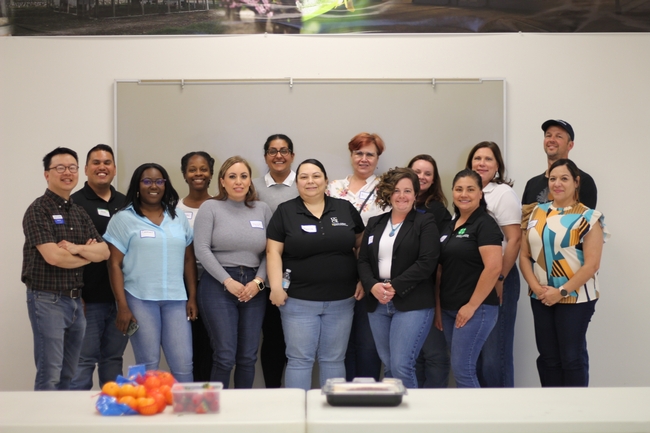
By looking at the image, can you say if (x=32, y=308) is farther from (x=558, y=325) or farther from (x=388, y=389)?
(x=558, y=325)

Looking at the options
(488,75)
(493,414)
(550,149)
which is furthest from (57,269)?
(488,75)

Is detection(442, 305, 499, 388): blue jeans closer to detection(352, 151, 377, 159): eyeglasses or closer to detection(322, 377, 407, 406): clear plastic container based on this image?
detection(352, 151, 377, 159): eyeglasses

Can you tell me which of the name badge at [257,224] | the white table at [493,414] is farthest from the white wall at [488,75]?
the white table at [493,414]

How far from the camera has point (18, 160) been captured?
437cm

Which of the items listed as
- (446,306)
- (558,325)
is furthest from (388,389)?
(558,325)

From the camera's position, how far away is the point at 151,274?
11.0 feet

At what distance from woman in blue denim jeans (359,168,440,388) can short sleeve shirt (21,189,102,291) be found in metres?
1.54

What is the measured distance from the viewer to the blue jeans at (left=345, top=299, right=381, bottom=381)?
3822 mm

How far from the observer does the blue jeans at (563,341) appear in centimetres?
333

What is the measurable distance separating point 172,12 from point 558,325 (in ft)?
10.9

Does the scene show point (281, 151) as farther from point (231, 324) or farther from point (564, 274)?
point (564, 274)

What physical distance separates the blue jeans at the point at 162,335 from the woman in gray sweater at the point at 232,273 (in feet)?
0.60

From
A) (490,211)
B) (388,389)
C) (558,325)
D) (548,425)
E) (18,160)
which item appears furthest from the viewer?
(18,160)

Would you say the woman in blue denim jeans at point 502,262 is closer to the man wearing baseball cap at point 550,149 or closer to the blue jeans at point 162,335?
the man wearing baseball cap at point 550,149
